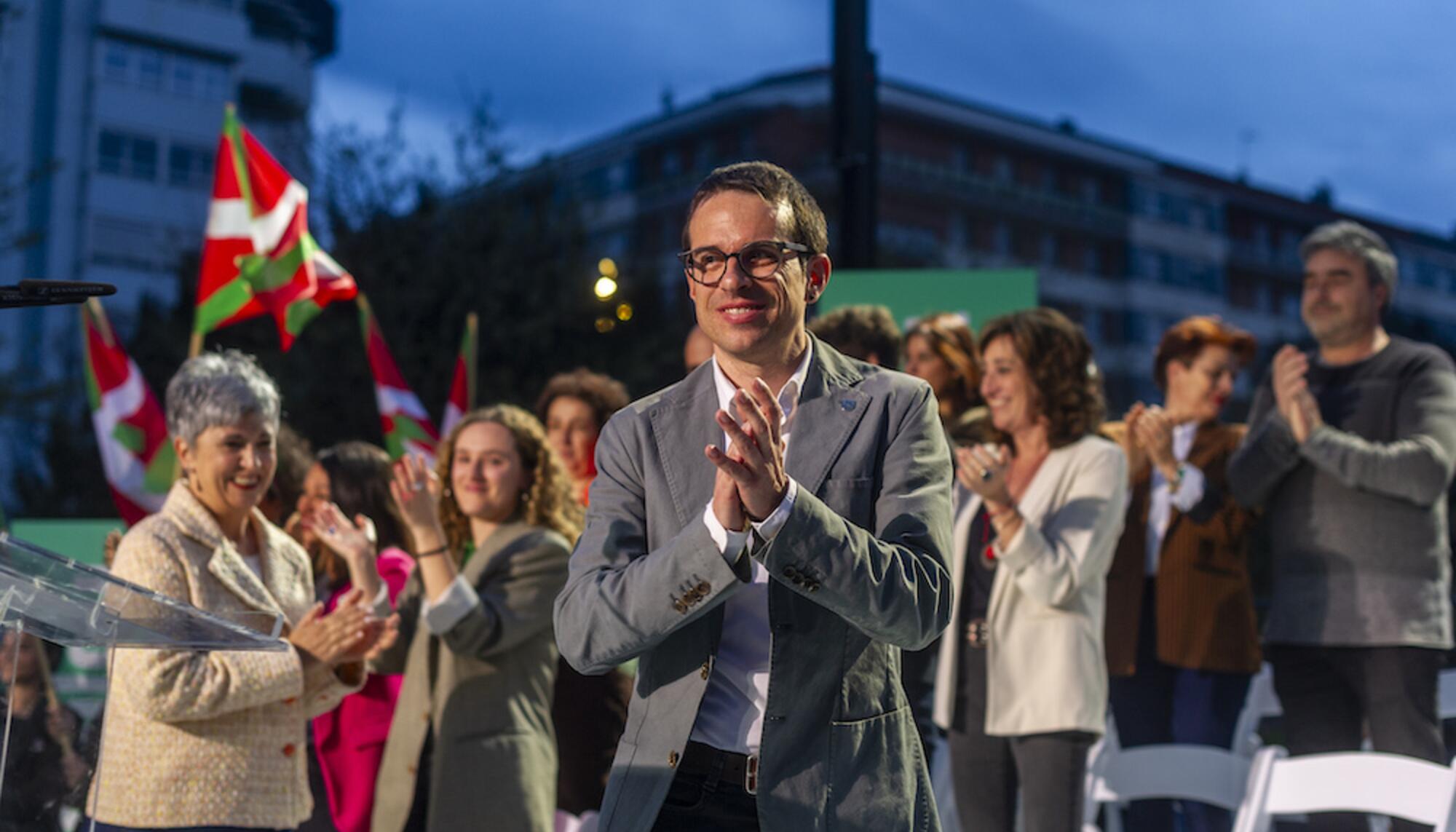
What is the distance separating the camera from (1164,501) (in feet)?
19.4

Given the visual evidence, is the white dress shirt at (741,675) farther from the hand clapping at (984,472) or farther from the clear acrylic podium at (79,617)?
the hand clapping at (984,472)

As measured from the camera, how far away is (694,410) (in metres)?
2.61

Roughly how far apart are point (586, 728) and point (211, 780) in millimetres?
1851

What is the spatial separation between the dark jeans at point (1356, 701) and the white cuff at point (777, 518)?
340 centimetres

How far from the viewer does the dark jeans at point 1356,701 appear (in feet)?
16.4

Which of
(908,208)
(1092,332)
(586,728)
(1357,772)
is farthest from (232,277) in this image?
(1092,332)

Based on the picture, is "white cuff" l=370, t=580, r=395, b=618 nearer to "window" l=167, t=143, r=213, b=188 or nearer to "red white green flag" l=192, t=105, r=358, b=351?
"red white green flag" l=192, t=105, r=358, b=351

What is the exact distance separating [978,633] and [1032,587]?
→ 27 centimetres

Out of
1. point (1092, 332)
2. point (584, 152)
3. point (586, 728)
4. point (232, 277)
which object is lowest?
point (586, 728)

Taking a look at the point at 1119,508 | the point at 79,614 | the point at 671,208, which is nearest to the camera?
the point at 79,614

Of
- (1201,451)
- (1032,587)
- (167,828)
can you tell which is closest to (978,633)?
(1032,587)

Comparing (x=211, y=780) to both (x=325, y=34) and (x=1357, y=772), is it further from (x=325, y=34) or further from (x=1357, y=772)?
(x=325, y=34)

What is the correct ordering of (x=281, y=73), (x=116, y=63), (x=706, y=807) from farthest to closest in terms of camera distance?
(x=281, y=73)
(x=116, y=63)
(x=706, y=807)

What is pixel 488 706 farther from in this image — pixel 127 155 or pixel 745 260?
pixel 127 155
